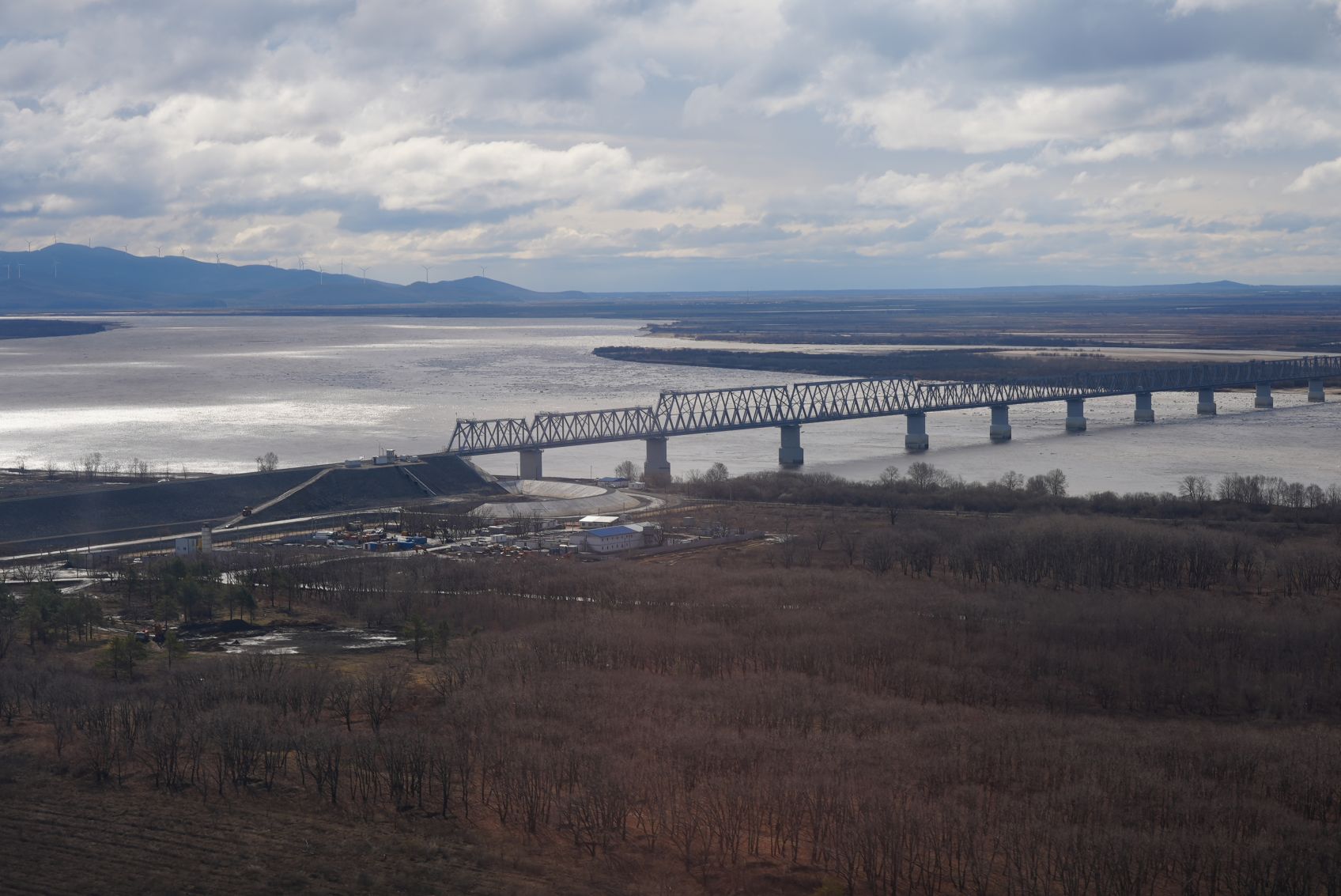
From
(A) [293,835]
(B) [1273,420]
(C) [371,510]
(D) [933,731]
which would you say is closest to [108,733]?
(A) [293,835]

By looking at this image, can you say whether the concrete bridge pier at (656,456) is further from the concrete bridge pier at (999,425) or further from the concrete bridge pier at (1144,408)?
the concrete bridge pier at (1144,408)

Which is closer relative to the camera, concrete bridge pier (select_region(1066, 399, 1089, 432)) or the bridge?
the bridge

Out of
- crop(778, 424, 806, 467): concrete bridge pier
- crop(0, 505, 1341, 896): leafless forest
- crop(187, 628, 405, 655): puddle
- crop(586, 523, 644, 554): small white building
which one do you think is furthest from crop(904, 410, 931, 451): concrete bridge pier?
crop(187, 628, 405, 655): puddle

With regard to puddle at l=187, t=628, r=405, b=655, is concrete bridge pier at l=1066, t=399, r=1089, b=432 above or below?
above

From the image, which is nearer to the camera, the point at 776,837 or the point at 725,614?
the point at 776,837

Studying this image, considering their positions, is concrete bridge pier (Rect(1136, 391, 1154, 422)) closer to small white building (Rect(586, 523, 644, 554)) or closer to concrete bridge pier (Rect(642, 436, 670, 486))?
concrete bridge pier (Rect(642, 436, 670, 486))

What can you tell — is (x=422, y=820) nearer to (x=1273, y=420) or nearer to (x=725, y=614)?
(x=725, y=614)

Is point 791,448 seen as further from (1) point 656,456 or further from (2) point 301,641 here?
(2) point 301,641
